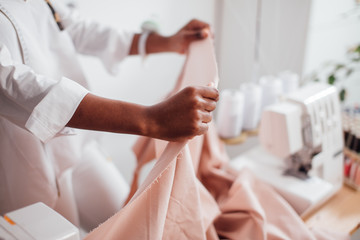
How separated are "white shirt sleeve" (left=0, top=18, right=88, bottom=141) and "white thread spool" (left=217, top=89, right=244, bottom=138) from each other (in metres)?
0.90

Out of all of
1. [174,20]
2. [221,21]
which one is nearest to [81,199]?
[174,20]

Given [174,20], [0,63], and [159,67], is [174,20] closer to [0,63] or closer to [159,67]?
[159,67]

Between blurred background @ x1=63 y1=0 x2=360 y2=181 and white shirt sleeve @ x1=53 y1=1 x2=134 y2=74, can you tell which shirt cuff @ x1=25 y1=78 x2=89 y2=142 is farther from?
blurred background @ x1=63 y1=0 x2=360 y2=181

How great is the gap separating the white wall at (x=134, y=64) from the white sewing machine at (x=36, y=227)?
1.18 meters

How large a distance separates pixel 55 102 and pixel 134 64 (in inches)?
49.1

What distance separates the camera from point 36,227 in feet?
1.80

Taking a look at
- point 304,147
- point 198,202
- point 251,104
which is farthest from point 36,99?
point 251,104

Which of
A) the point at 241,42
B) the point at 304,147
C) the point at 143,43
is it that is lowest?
the point at 304,147

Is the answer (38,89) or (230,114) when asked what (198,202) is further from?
(230,114)

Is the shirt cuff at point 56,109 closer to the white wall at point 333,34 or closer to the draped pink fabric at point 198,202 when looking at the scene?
the draped pink fabric at point 198,202

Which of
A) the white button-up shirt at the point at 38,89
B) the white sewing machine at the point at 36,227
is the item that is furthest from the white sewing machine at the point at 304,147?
the white sewing machine at the point at 36,227

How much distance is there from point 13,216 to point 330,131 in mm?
1101

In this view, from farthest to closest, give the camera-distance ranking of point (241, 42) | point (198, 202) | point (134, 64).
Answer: point (241, 42)
point (134, 64)
point (198, 202)

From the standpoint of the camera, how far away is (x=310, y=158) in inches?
43.9
